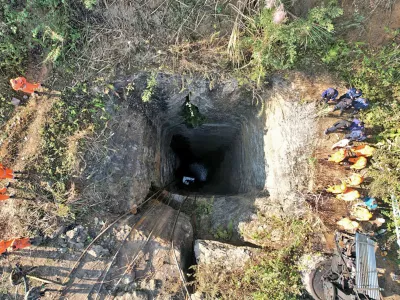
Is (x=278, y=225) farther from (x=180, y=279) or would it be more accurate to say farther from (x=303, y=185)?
(x=180, y=279)

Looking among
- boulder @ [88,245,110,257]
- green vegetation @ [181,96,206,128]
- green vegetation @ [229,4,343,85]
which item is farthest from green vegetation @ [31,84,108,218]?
green vegetation @ [229,4,343,85]

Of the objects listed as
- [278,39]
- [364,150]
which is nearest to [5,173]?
[278,39]

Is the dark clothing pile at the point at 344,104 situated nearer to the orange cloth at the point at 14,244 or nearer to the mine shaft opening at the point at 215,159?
the mine shaft opening at the point at 215,159

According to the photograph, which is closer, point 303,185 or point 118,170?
point 303,185

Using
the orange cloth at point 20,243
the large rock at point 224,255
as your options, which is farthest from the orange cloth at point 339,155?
the orange cloth at point 20,243

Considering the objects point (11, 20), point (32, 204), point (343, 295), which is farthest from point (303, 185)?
point (11, 20)

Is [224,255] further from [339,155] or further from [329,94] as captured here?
[329,94]
